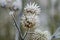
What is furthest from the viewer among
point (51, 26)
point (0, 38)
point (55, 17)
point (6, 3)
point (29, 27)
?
point (55, 17)

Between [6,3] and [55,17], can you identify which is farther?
[55,17]

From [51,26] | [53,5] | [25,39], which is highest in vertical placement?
[25,39]

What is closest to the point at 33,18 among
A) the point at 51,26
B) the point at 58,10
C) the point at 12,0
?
the point at 12,0

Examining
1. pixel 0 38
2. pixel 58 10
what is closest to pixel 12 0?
pixel 0 38

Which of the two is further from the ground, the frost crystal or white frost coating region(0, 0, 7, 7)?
the frost crystal

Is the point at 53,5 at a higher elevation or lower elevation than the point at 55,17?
higher

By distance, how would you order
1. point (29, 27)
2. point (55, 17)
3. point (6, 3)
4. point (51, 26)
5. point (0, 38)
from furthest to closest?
point (55, 17) → point (51, 26) → point (0, 38) → point (6, 3) → point (29, 27)

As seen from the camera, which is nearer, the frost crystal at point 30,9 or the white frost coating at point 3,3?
the frost crystal at point 30,9

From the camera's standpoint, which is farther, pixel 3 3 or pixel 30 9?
pixel 3 3

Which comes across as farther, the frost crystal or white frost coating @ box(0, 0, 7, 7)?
white frost coating @ box(0, 0, 7, 7)

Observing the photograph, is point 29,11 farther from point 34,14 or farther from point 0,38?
point 0,38

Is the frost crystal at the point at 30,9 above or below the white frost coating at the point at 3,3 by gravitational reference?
above
